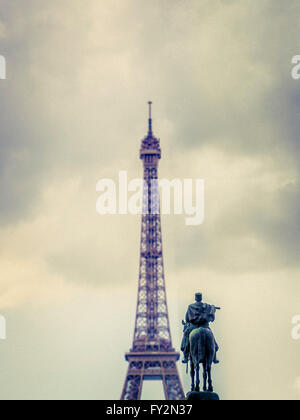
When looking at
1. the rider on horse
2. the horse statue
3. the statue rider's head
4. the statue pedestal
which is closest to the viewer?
the statue pedestal

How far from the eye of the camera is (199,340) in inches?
1422

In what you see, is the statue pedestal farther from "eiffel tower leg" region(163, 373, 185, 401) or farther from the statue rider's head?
"eiffel tower leg" region(163, 373, 185, 401)

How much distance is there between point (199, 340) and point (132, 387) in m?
77.7

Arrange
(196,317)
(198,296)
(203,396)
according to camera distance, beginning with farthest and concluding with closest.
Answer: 1. (198,296)
2. (196,317)
3. (203,396)

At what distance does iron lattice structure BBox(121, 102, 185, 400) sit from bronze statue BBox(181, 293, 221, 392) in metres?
72.5

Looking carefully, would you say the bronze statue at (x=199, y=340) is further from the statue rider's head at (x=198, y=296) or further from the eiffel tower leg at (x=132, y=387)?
the eiffel tower leg at (x=132, y=387)

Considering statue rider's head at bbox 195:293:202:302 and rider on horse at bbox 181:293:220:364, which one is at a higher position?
statue rider's head at bbox 195:293:202:302

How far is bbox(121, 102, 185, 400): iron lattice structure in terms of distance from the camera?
11306 cm

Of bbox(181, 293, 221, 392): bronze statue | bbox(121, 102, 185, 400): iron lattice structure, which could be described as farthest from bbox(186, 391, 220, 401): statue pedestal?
bbox(121, 102, 185, 400): iron lattice structure

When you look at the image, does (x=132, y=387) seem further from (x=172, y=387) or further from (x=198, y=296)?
(x=198, y=296)

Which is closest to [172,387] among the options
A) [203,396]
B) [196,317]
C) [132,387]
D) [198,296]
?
[132,387]

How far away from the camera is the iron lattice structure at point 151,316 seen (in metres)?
113

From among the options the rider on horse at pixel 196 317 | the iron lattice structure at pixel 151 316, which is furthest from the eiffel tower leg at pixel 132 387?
the rider on horse at pixel 196 317
